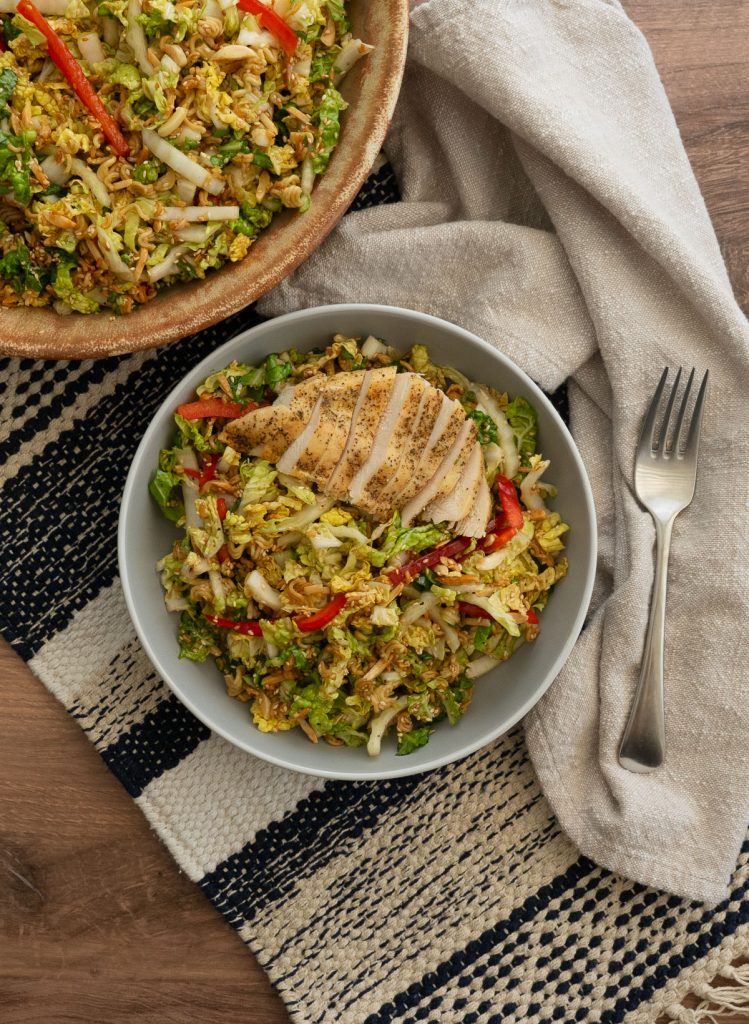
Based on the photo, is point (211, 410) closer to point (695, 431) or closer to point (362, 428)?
point (362, 428)


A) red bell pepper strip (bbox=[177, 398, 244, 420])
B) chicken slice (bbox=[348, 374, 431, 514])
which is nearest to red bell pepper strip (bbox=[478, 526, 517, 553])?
chicken slice (bbox=[348, 374, 431, 514])

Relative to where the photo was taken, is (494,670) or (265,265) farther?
(494,670)

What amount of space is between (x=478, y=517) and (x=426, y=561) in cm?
23

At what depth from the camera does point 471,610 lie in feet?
10.5

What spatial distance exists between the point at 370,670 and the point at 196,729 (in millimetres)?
814

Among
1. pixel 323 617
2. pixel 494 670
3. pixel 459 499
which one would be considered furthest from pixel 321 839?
pixel 459 499

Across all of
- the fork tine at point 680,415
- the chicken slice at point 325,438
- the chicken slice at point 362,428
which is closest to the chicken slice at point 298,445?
the chicken slice at point 325,438

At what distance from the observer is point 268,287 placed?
3.00 metres

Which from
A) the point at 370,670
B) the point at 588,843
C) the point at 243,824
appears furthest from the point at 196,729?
the point at 588,843

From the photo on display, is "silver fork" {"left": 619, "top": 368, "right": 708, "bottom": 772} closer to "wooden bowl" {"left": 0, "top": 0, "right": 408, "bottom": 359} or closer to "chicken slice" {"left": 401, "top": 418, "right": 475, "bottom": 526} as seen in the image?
"chicken slice" {"left": 401, "top": 418, "right": 475, "bottom": 526}

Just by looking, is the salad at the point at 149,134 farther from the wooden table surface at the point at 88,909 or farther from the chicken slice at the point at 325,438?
the wooden table surface at the point at 88,909

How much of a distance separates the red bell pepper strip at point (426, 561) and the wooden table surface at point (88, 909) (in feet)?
4.70

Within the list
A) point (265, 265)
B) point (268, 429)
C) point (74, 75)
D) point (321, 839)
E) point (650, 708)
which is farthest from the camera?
point (321, 839)

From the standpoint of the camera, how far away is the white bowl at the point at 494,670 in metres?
3.14
